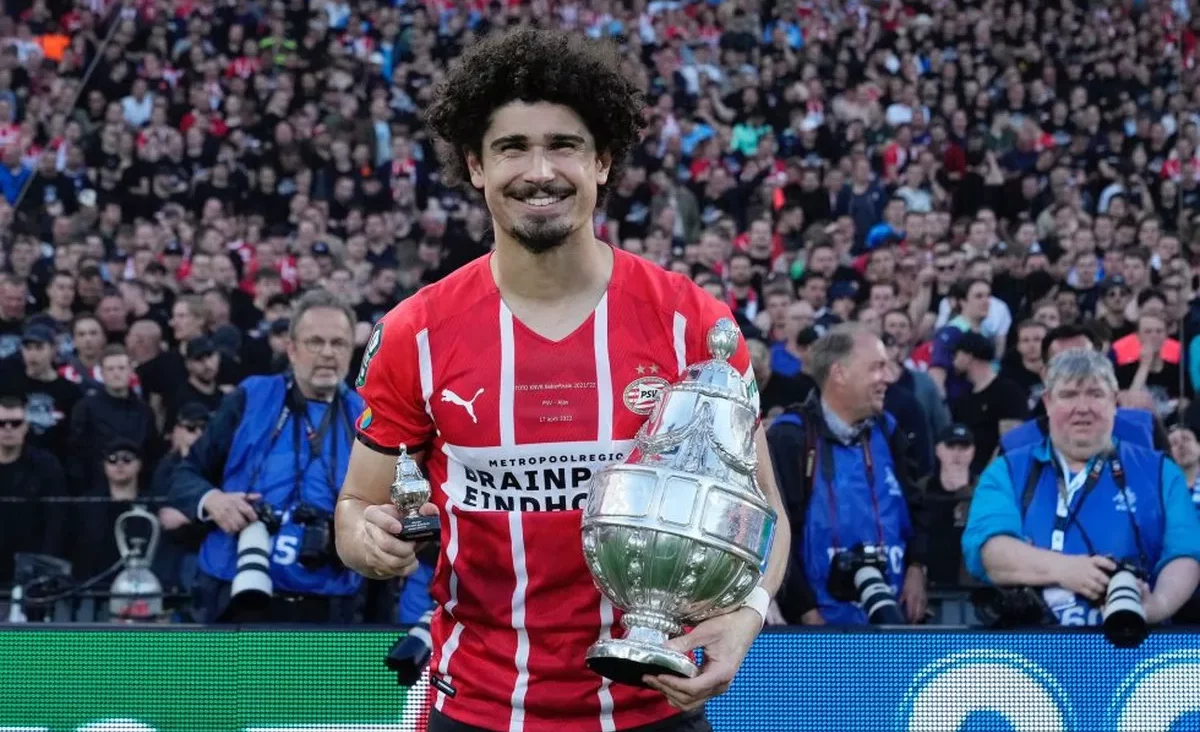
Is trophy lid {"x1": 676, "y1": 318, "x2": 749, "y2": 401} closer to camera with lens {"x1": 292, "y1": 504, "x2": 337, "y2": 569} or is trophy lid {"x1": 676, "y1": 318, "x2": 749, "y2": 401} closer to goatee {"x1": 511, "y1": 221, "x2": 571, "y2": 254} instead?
goatee {"x1": 511, "y1": 221, "x2": 571, "y2": 254}

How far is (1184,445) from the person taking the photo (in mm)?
7469

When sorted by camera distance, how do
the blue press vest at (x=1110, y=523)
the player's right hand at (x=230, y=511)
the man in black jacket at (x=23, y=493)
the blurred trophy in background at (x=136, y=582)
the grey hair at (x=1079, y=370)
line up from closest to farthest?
the blue press vest at (x=1110, y=523)
the grey hair at (x=1079, y=370)
the player's right hand at (x=230, y=511)
the blurred trophy in background at (x=136, y=582)
the man in black jacket at (x=23, y=493)

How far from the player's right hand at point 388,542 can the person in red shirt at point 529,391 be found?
8 cm

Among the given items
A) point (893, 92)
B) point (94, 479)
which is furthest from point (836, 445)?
point (893, 92)

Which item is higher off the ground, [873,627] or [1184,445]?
[1184,445]

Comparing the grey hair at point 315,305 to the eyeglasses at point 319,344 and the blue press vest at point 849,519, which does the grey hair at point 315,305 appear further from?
the blue press vest at point 849,519

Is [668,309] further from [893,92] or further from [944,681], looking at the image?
[893,92]

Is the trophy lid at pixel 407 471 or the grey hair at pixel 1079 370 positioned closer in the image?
the trophy lid at pixel 407 471

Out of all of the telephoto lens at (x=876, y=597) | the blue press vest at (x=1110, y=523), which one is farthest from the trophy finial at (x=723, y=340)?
the telephoto lens at (x=876, y=597)

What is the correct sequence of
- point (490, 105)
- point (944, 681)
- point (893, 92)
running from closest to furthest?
point (490, 105)
point (944, 681)
point (893, 92)

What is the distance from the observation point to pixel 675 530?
9.03 ft

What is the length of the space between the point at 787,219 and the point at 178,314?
553cm

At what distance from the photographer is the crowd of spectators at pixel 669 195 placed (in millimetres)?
9133

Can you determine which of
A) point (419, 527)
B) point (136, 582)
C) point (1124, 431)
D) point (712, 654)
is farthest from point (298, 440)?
point (712, 654)
